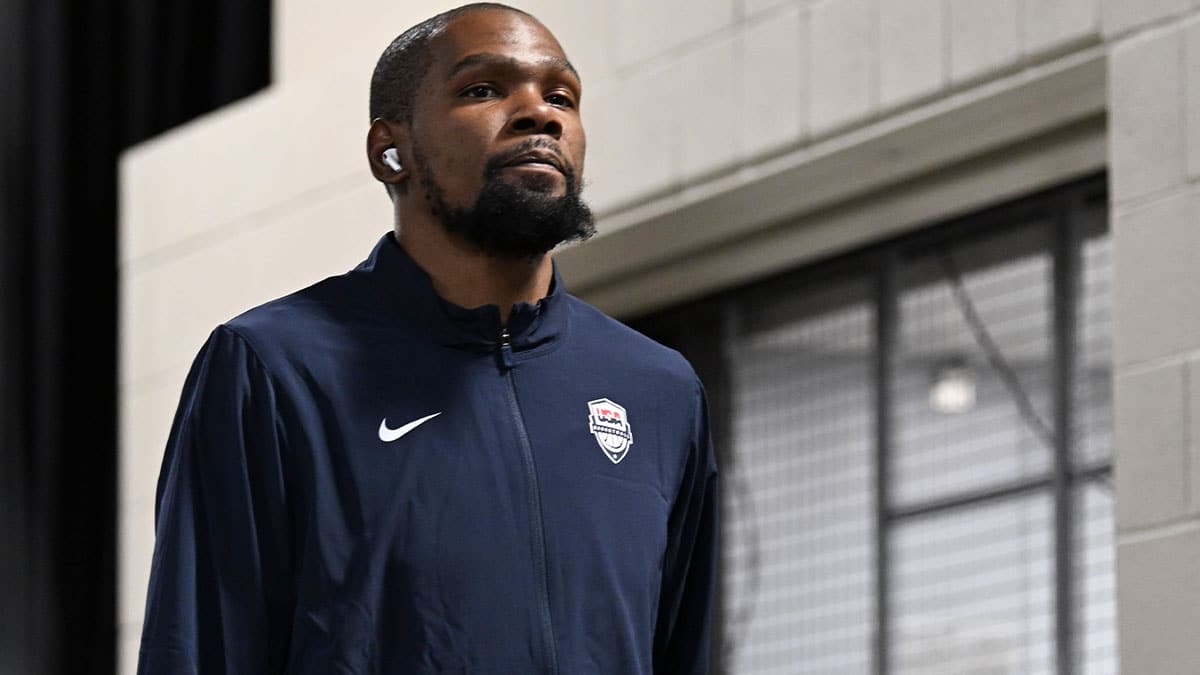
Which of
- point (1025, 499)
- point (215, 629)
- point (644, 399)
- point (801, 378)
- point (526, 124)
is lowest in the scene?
point (215, 629)

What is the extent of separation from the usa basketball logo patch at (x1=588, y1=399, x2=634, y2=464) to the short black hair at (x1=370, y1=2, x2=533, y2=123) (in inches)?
13.5

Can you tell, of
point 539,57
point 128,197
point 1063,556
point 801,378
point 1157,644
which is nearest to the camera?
point 539,57

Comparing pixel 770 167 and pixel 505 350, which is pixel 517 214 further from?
pixel 770 167

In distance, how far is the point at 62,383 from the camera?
6.77 m

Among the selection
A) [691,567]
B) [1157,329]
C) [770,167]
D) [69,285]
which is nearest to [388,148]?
[691,567]

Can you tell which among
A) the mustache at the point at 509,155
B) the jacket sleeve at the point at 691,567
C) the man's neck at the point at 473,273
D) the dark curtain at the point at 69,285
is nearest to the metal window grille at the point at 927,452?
the dark curtain at the point at 69,285

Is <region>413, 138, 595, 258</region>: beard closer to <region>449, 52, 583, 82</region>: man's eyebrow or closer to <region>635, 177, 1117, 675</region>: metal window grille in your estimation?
<region>449, 52, 583, 82</region>: man's eyebrow

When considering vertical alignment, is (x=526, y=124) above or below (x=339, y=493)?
above

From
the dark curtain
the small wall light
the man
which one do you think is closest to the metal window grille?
the small wall light

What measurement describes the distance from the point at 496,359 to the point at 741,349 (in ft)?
10.9

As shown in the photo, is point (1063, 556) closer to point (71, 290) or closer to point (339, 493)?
point (339, 493)

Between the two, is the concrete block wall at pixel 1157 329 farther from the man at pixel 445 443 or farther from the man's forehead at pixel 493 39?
the man's forehead at pixel 493 39

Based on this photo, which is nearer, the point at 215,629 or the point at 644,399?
the point at 215,629

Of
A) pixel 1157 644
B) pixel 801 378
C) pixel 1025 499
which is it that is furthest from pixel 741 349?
pixel 1157 644
